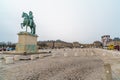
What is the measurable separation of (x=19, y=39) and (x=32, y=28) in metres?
6.86

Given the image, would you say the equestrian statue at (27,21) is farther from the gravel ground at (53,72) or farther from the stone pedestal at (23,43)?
the gravel ground at (53,72)

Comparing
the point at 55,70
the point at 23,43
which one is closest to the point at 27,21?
the point at 23,43

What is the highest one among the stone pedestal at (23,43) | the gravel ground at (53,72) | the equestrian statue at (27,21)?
the equestrian statue at (27,21)

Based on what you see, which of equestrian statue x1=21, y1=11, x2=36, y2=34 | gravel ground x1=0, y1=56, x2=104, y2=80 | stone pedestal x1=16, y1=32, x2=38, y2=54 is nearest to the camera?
gravel ground x1=0, y1=56, x2=104, y2=80

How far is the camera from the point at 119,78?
8555mm

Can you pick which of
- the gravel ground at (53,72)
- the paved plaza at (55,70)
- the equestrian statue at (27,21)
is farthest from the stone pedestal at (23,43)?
the gravel ground at (53,72)

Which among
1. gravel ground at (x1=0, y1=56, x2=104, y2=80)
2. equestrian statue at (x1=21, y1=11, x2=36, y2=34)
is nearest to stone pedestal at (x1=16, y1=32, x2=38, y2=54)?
equestrian statue at (x1=21, y1=11, x2=36, y2=34)

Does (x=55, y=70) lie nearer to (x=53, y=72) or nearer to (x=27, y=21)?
(x=53, y=72)

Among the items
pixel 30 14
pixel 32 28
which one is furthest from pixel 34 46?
pixel 30 14

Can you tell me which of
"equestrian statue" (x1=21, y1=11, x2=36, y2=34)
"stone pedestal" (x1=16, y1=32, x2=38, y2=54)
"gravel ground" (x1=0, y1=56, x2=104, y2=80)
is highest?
"equestrian statue" (x1=21, y1=11, x2=36, y2=34)

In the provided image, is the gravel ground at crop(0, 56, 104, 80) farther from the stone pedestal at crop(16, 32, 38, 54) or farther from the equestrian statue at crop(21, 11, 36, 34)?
the equestrian statue at crop(21, 11, 36, 34)

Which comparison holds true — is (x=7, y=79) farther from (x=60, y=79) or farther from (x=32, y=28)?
(x=32, y=28)

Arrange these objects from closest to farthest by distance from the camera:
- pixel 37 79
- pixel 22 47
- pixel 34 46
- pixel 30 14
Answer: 1. pixel 37 79
2. pixel 22 47
3. pixel 34 46
4. pixel 30 14

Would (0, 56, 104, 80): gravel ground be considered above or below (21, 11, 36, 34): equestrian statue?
below
